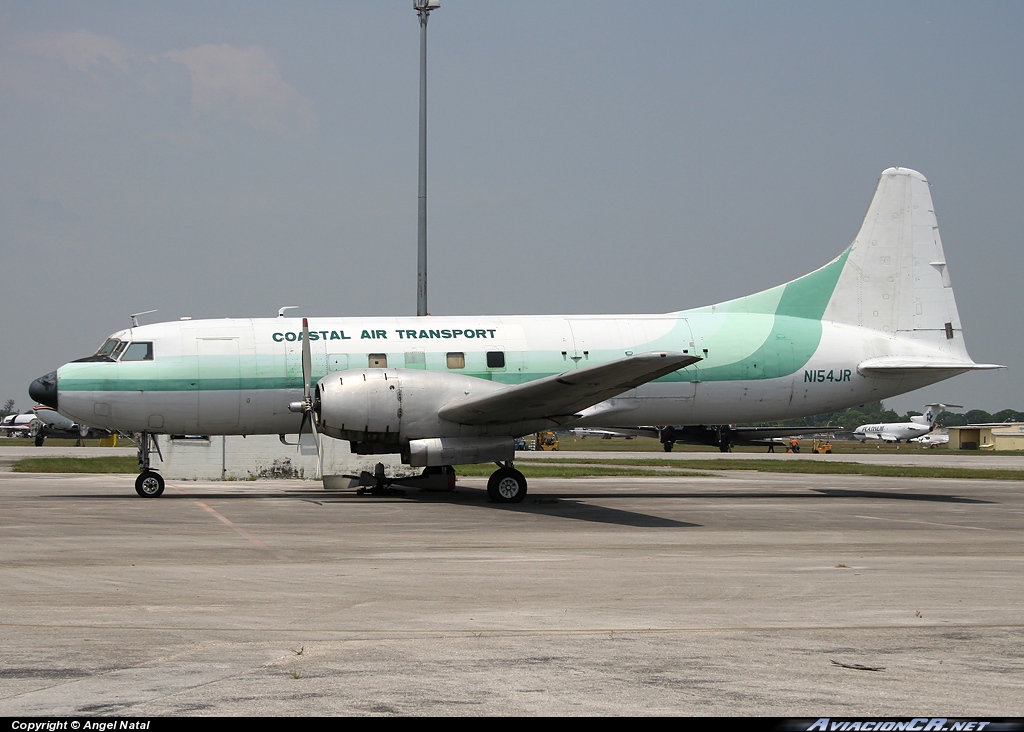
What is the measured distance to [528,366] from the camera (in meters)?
23.9

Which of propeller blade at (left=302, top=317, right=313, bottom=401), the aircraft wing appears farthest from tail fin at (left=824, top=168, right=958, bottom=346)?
propeller blade at (left=302, top=317, right=313, bottom=401)

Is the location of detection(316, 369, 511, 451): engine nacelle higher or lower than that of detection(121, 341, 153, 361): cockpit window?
lower

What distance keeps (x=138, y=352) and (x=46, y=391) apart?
7.00 feet

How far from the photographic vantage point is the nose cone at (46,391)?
2245 cm

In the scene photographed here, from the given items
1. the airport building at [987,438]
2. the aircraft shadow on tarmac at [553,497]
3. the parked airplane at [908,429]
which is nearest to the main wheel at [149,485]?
the aircraft shadow on tarmac at [553,497]

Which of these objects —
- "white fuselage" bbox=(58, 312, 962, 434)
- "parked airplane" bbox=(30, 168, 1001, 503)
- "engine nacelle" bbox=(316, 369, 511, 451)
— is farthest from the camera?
"white fuselage" bbox=(58, 312, 962, 434)

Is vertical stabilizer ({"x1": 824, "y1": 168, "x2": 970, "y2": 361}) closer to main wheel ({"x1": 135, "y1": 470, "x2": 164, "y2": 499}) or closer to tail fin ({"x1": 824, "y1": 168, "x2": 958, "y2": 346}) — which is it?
tail fin ({"x1": 824, "y1": 168, "x2": 958, "y2": 346})

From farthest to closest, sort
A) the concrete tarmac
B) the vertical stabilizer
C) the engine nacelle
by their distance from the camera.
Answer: the vertical stabilizer → the engine nacelle → the concrete tarmac

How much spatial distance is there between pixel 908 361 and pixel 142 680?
22777 mm

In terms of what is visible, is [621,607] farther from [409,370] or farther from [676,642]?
[409,370]

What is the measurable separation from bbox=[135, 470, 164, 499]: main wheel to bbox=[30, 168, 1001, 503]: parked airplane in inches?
1.5

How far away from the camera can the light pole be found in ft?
101

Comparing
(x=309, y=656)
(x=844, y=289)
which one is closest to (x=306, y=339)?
(x=844, y=289)

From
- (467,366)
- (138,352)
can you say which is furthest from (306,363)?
(138,352)
